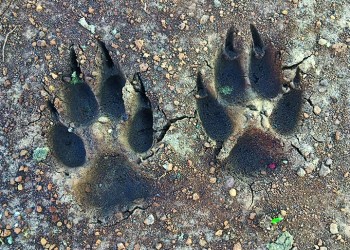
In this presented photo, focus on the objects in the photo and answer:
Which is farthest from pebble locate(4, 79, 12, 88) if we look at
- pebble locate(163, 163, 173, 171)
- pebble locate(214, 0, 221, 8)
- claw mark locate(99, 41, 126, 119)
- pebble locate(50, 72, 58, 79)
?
pebble locate(214, 0, 221, 8)

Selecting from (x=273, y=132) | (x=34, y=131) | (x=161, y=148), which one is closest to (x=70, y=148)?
(x=34, y=131)

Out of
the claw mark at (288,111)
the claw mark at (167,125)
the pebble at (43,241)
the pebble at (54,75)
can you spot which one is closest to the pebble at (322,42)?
the claw mark at (288,111)

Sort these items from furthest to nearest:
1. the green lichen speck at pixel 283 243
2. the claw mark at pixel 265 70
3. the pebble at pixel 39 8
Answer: the pebble at pixel 39 8 → the claw mark at pixel 265 70 → the green lichen speck at pixel 283 243

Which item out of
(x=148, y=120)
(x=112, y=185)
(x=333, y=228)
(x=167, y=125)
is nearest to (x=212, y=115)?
(x=167, y=125)

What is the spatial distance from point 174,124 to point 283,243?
35.5 inches

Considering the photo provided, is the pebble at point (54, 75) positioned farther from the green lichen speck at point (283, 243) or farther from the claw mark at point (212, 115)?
the green lichen speck at point (283, 243)

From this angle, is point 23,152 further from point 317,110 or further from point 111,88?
point 317,110

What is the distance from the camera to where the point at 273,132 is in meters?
2.66

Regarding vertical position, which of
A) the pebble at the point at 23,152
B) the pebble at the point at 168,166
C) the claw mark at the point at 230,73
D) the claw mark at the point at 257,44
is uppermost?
the claw mark at the point at 257,44

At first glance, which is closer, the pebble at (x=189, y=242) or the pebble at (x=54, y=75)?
the pebble at (x=189, y=242)

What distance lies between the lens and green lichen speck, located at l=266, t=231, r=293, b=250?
8.53ft

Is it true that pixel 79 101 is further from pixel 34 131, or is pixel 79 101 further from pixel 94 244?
pixel 94 244

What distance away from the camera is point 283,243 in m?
2.60

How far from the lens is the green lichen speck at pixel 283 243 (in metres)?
2.60
